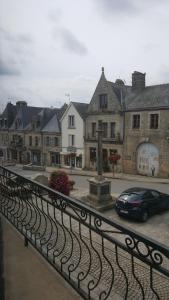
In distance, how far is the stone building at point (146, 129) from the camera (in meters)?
24.7

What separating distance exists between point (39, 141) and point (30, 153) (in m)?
3.13

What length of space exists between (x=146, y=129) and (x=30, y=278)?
23567 mm

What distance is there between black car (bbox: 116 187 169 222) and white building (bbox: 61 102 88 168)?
19317 millimetres

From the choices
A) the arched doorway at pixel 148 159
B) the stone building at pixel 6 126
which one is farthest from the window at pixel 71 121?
the stone building at pixel 6 126

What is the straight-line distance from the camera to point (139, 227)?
471 inches

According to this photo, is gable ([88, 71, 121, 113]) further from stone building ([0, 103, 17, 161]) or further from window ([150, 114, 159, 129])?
stone building ([0, 103, 17, 161])

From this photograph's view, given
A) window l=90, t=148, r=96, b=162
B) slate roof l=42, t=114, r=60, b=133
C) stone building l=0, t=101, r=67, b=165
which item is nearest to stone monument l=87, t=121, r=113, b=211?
window l=90, t=148, r=96, b=162

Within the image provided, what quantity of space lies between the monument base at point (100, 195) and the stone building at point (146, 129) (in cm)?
1108

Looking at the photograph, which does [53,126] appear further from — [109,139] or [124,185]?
[124,185]

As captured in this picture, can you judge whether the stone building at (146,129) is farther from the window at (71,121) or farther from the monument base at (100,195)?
the monument base at (100,195)

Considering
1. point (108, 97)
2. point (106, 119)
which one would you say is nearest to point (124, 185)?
point (106, 119)

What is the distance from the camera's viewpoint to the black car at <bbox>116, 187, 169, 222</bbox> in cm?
1233

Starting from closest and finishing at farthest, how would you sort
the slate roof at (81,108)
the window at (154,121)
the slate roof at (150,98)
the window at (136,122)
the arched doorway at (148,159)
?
the slate roof at (150,98) → the window at (154,121) → the arched doorway at (148,159) → the window at (136,122) → the slate roof at (81,108)

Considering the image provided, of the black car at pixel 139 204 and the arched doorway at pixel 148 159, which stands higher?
the arched doorway at pixel 148 159
